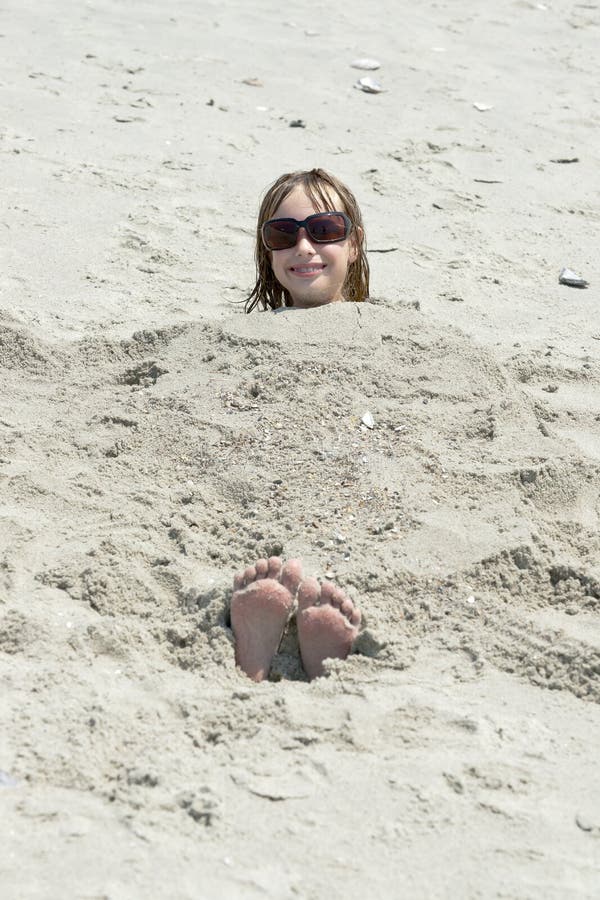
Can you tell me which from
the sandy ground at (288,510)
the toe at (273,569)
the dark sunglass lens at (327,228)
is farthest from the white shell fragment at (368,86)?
the toe at (273,569)

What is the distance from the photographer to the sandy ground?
1.87 m

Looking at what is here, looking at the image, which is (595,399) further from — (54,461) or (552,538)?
(54,461)

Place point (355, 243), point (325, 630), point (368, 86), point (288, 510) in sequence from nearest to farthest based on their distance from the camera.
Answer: point (325, 630)
point (288, 510)
point (355, 243)
point (368, 86)

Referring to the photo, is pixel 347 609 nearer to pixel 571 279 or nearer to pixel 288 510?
pixel 288 510

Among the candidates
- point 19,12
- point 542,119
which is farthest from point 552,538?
point 19,12

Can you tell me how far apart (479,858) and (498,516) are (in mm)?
1111

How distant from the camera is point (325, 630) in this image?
238 cm

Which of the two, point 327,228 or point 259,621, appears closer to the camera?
point 259,621

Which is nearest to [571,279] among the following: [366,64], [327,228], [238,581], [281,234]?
[327,228]

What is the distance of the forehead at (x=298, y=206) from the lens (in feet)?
12.4

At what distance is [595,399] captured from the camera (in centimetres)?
363

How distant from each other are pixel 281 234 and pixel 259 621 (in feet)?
5.72

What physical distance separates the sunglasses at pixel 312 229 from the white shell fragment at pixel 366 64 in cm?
362

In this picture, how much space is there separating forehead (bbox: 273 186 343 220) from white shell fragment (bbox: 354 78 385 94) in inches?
124
